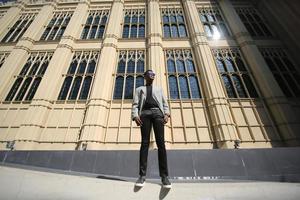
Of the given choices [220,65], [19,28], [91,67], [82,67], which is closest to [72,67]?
[82,67]

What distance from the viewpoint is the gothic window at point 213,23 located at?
1455 cm

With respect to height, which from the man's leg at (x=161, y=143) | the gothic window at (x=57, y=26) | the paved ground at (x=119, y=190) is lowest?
the paved ground at (x=119, y=190)

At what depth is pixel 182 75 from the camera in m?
12.7

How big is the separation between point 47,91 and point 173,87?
8333 mm

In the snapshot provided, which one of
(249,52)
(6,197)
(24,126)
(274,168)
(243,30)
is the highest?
(243,30)

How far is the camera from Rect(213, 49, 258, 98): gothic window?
460 inches

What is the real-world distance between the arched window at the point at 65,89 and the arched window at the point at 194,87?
866 cm

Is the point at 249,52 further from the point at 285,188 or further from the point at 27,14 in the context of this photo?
the point at 27,14

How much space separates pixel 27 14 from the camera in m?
17.2

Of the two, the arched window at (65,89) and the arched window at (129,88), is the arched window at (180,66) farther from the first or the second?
the arched window at (65,89)

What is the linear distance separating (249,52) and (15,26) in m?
20.3

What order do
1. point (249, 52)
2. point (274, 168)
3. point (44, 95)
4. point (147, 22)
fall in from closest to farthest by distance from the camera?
point (274, 168) < point (44, 95) < point (249, 52) < point (147, 22)

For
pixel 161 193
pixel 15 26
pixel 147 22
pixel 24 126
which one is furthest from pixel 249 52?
pixel 15 26

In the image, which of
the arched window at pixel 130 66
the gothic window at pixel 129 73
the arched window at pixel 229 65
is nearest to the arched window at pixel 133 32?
the gothic window at pixel 129 73
